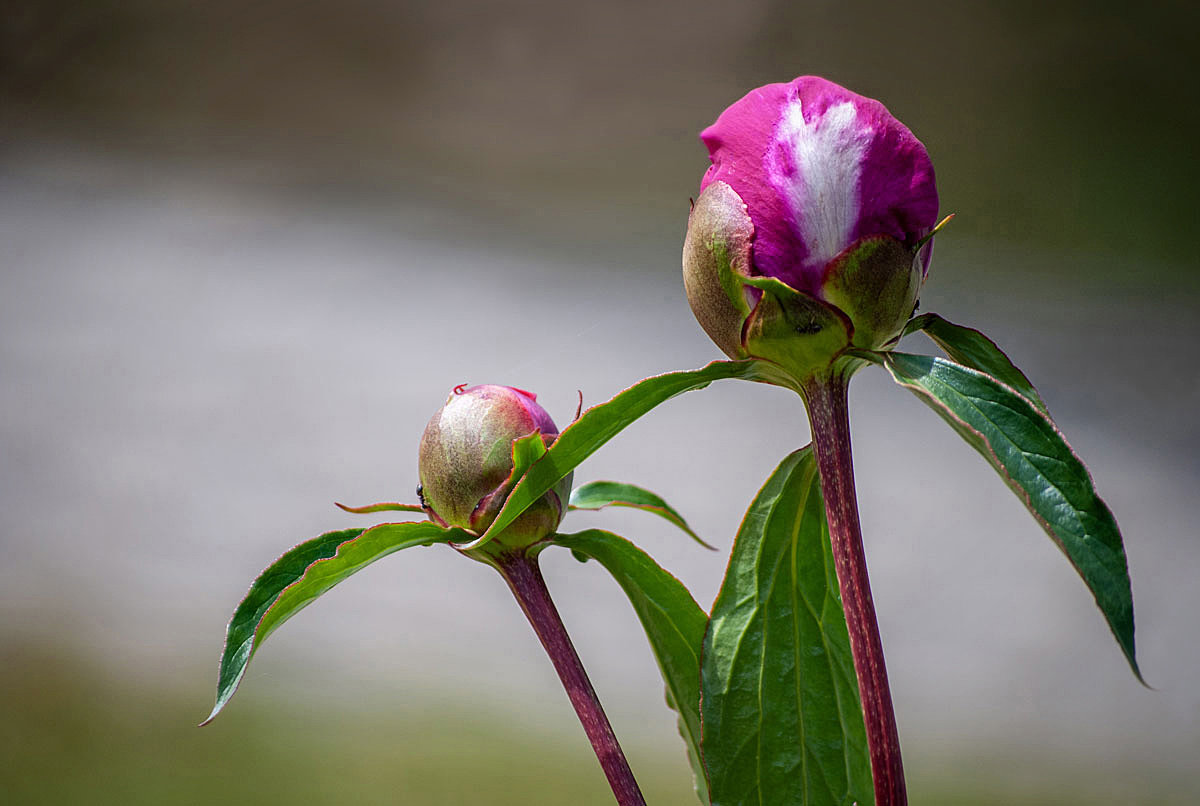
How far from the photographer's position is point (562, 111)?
1.62 m

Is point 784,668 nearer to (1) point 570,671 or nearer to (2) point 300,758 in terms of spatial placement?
(1) point 570,671

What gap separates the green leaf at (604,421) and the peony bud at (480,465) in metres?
0.02

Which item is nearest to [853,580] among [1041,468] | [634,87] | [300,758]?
[1041,468]

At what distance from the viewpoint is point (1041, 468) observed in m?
0.20

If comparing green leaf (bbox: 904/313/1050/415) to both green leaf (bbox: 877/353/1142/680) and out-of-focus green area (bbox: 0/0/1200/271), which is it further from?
out-of-focus green area (bbox: 0/0/1200/271)

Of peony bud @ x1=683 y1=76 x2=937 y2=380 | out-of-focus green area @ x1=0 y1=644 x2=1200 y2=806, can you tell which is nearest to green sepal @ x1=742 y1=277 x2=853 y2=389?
peony bud @ x1=683 y1=76 x2=937 y2=380

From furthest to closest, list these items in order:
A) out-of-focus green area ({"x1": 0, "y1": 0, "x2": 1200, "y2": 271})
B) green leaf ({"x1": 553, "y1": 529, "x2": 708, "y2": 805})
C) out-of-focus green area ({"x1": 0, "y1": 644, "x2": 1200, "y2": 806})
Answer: out-of-focus green area ({"x1": 0, "y1": 0, "x2": 1200, "y2": 271})
out-of-focus green area ({"x1": 0, "y1": 644, "x2": 1200, "y2": 806})
green leaf ({"x1": 553, "y1": 529, "x2": 708, "y2": 805})

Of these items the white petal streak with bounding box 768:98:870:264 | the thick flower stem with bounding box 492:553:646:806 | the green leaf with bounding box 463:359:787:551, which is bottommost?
the thick flower stem with bounding box 492:553:646:806

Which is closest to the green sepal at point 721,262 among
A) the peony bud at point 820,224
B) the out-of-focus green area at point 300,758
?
the peony bud at point 820,224

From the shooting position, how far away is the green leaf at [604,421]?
228 millimetres

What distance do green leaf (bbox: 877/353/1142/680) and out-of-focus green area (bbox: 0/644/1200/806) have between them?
3.27 feet

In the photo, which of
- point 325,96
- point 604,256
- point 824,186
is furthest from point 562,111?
point 824,186

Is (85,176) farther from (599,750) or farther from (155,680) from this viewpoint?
(599,750)

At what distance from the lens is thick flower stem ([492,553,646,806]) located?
260 millimetres
